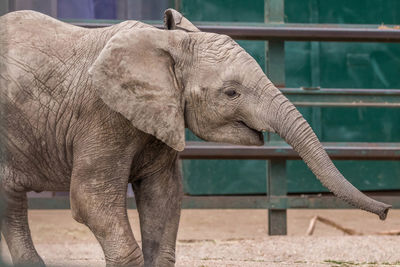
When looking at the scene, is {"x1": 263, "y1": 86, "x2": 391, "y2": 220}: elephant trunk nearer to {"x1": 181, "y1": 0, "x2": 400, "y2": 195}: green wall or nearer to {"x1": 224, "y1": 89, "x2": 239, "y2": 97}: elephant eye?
{"x1": 224, "y1": 89, "x2": 239, "y2": 97}: elephant eye

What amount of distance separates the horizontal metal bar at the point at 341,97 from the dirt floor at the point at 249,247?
0.98 meters

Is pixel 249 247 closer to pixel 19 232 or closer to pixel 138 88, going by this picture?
pixel 19 232

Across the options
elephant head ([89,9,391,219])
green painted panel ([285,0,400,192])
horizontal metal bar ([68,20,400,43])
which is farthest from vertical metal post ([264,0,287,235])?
green painted panel ([285,0,400,192])

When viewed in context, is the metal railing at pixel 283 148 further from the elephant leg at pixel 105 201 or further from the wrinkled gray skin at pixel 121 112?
the elephant leg at pixel 105 201

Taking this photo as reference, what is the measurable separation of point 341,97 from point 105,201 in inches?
118

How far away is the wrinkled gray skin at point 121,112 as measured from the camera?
137 inches

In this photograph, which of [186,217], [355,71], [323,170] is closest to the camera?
[323,170]

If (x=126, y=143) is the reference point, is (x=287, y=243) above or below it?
below

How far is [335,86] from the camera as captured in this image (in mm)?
9211

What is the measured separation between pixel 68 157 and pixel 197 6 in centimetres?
535

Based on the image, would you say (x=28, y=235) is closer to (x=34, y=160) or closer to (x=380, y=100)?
(x=34, y=160)

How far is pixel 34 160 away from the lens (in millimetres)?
3746

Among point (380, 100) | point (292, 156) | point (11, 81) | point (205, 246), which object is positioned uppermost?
point (11, 81)

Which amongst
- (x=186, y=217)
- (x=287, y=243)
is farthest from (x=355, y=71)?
(x=287, y=243)
